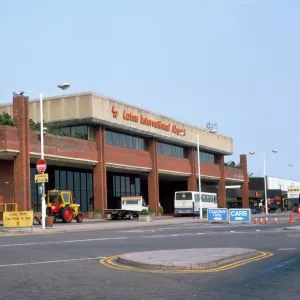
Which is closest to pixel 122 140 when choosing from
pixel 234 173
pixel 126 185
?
pixel 126 185

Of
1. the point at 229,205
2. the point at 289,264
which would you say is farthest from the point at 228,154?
the point at 289,264

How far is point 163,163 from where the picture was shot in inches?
2657

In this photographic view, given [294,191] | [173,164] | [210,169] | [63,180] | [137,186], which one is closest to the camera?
[63,180]

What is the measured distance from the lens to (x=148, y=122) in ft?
204

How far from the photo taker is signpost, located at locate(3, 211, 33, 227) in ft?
113

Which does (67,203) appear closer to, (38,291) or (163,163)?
(163,163)

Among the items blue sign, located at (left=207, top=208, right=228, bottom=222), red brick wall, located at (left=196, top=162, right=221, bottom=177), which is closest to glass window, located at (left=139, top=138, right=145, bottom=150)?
red brick wall, located at (left=196, top=162, right=221, bottom=177)

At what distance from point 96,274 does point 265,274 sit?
375 cm

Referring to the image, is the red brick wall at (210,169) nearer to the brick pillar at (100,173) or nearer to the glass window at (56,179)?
the brick pillar at (100,173)

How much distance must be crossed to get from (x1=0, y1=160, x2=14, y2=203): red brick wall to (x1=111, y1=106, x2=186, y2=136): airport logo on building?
39.9 ft

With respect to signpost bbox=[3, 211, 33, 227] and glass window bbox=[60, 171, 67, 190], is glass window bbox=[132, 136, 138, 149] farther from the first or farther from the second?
signpost bbox=[3, 211, 33, 227]

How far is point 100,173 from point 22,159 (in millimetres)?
11815

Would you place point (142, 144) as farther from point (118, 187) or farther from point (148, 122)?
point (118, 187)

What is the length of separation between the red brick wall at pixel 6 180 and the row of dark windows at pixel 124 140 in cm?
1155
